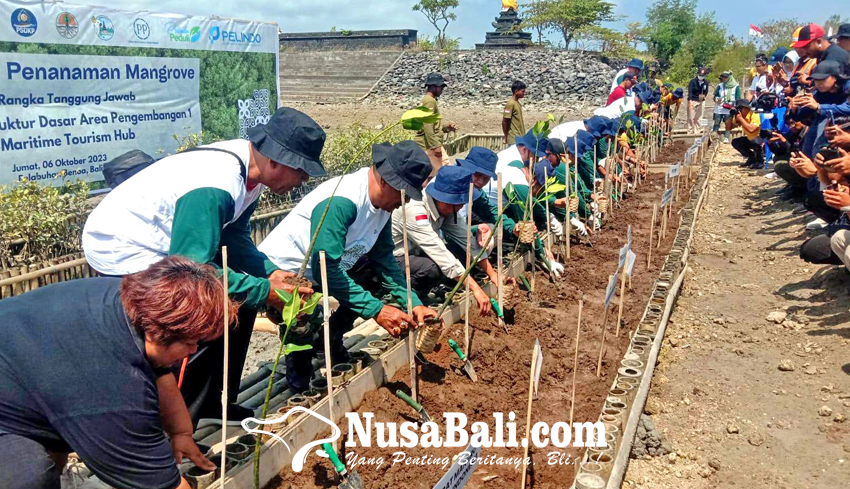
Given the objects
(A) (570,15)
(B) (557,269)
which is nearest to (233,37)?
(B) (557,269)

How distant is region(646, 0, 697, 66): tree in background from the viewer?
3644 centimetres

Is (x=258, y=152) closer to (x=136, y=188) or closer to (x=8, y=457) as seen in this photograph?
(x=136, y=188)

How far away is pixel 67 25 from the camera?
6637 millimetres

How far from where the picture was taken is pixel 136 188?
2.70 meters

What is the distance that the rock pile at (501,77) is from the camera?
2628 cm

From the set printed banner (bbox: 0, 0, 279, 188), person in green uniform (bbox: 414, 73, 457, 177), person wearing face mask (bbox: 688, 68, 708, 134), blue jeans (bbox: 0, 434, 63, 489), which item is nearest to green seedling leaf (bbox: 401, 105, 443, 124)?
blue jeans (bbox: 0, 434, 63, 489)

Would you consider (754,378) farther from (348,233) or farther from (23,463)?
(23,463)

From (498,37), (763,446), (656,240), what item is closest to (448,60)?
(498,37)

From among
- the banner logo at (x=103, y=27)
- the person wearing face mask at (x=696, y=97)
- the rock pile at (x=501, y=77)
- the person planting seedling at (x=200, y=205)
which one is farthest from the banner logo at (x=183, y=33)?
the rock pile at (x=501, y=77)

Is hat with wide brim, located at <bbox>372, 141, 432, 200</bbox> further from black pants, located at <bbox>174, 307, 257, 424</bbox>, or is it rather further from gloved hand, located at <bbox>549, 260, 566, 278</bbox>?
gloved hand, located at <bbox>549, 260, 566, 278</bbox>

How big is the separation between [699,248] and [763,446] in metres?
4.51

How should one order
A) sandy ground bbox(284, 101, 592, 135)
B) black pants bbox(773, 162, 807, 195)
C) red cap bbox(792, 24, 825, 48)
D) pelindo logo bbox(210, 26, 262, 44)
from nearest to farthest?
red cap bbox(792, 24, 825, 48)
pelindo logo bbox(210, 26, 262, 44)
black pants bbox(773, 162, 807, 195)
sandy ground bbox(284, 101, 592, 135)

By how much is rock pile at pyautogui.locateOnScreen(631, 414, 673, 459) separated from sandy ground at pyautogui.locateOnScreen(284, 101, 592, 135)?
53.6 feet

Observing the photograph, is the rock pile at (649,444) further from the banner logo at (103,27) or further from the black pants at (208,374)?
the banner logo at (103,27)
